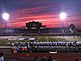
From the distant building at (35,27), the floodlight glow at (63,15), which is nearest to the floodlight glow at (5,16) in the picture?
the distant building at (35,27)

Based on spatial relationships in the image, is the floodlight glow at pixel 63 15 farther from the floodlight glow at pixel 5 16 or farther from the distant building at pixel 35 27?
the floodlight glow at pixel 5 16

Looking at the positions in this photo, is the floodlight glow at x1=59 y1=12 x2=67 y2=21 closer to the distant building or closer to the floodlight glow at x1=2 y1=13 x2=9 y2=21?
the distant building

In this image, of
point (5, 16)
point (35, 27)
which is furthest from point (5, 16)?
point (35, 27)

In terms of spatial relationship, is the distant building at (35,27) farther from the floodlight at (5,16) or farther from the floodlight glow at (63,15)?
the floodlight at (5,16)

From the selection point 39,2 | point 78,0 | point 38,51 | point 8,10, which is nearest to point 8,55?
point 38,51

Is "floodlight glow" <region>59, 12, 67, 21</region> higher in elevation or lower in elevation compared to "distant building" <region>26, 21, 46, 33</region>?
higher

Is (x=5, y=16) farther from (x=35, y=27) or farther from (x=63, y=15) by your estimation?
(x=63, y=15)

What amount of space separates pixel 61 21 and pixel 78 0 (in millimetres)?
1621

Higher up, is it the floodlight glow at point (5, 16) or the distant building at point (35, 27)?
the floodlight glow at point (5, 16)

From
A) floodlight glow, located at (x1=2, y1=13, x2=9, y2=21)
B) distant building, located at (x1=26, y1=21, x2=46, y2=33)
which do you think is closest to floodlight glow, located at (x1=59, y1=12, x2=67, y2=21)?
distant building, located at (x1=26, y1=21, x2=46, y2=33)

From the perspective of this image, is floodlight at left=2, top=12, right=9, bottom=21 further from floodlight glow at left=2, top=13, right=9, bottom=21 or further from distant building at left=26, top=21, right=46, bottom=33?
distant building at left=26, top=21, right=46, bottom=33

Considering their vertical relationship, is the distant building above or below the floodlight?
below

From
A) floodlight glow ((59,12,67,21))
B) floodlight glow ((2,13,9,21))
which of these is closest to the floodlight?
floodlight glow ((2,13,9,21))

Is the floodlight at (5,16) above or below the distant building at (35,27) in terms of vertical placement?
above
